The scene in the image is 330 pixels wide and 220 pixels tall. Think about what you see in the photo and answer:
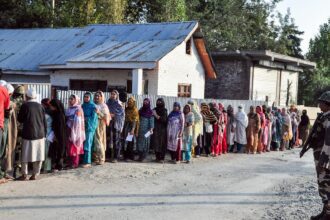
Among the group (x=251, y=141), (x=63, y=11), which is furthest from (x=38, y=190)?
(x=63, y=11)

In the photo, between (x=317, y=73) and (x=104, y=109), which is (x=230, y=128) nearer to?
(x=104, y=109)

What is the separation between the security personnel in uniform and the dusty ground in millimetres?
642

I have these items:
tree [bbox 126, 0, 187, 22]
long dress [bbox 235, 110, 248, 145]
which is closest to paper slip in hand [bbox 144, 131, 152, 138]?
long dress [bbox 235, 110, 248, 145]

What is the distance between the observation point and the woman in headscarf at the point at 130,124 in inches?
508

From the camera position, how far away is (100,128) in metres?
11.9

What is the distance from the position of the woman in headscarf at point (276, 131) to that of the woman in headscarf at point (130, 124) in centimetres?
782

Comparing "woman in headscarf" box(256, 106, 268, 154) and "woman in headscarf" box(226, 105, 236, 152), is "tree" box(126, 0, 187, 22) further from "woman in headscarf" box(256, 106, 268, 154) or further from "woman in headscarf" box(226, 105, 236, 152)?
"woman in headscarf" box(226, 105, 236, 152)

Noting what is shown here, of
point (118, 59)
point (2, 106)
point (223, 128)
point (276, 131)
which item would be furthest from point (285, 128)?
point (2, 106)

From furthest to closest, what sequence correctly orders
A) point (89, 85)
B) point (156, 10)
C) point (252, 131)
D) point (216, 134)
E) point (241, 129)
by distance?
point (156, 10) < point (89, 85) < point (252, 131) < point (241, 129) < point (216, 134)

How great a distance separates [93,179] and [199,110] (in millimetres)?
5981

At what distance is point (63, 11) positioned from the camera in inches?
1443

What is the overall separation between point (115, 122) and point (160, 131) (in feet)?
4.75

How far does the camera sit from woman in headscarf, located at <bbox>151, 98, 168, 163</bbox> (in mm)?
13438

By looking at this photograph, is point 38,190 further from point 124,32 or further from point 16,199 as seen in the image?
point 124,32
